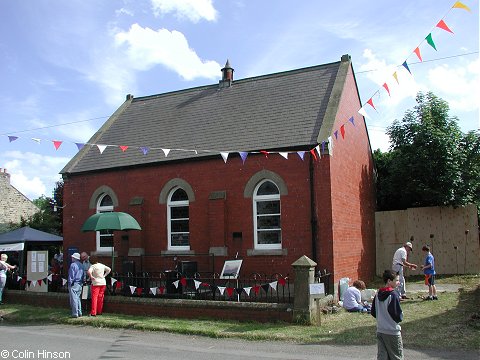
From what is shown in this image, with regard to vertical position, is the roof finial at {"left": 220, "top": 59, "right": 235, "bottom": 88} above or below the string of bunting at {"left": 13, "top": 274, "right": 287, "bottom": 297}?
above

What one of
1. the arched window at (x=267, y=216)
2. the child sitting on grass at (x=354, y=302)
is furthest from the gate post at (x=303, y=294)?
the arched window at (x=267, y=216)

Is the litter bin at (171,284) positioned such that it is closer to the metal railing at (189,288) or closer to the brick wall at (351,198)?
the metal railing at (189,288)

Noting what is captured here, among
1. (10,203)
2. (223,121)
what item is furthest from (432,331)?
(10,203)

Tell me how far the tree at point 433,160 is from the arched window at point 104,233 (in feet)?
37.3

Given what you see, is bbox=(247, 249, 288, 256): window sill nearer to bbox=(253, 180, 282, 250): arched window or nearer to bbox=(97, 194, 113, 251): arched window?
bbox=(253, 180, 282, 250): arched window

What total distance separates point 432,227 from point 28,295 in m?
14.4

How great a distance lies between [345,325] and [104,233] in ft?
37.4

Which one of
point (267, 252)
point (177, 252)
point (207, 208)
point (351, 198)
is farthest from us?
point (351, 198)

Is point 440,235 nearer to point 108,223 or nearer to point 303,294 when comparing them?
point 303,294

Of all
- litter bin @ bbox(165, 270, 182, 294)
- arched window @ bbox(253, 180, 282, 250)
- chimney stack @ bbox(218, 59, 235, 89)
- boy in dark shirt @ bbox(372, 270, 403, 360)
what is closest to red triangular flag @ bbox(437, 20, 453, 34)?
boy in dark shirt @ bbox(372, 270, 403, 360)

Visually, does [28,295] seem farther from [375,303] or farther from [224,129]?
[375,303]

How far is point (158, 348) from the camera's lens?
349 inches

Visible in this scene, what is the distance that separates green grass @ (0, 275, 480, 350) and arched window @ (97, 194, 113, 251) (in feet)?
17.2

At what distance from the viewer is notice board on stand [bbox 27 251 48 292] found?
584 inches
